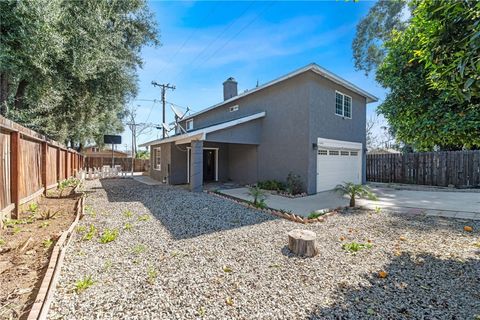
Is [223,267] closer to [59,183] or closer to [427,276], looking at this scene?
[427,276]

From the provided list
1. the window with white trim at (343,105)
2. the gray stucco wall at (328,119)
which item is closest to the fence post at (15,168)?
the gray stucco wall at (328,119)

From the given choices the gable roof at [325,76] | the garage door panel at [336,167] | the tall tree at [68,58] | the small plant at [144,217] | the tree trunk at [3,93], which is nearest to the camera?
the small plant at [144,217]

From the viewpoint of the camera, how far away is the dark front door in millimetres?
14852

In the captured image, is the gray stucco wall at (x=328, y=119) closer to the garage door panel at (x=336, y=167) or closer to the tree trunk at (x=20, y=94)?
the garage door panel at (x=336, y=167)

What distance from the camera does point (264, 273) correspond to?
3.45 meters

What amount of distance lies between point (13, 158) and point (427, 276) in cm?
816

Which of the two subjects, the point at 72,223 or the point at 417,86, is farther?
the point at 417,86

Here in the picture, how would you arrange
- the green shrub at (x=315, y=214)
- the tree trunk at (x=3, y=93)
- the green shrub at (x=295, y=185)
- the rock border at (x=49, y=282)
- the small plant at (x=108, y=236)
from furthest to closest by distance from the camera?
1. the green shrub at (x=295, y=185)
2. the tree trunk at (x=3, y=93)
3. the green shrub at (x=315, y=214)
4. the small plant at (x=108, y=236)
5. the rock border at (x=49, y=282)

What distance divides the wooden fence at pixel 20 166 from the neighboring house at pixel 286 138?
5.28 meters

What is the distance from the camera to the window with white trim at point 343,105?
11.9 m

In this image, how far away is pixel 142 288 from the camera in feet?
9.77

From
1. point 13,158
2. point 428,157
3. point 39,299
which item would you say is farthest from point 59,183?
point 428,157

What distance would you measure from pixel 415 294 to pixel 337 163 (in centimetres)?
964

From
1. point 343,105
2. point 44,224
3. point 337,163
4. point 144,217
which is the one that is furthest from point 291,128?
point 44,224
